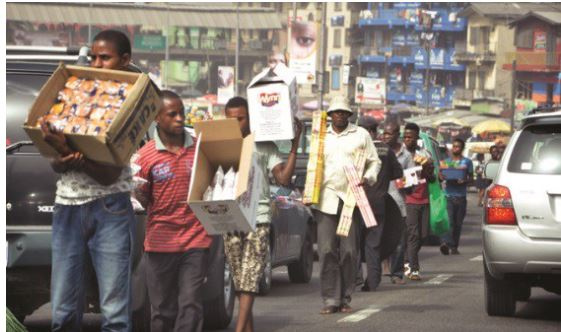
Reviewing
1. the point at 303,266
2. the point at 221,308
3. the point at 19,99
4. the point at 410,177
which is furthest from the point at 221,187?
the point at 410,177

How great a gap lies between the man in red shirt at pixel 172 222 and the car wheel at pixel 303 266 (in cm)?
764

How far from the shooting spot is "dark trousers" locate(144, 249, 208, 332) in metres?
9.09

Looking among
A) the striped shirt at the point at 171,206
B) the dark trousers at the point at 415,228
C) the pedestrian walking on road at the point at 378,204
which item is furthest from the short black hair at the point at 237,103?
the dark trousers at the point at 415,228

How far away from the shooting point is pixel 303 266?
669 inches

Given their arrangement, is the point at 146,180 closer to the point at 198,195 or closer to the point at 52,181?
the point at 198,195

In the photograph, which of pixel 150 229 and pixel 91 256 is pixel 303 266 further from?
pixel 91 256

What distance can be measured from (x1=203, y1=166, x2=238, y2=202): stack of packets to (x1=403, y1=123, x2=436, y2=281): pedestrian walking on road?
29.6 feet

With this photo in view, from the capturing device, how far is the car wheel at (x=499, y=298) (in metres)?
12.9

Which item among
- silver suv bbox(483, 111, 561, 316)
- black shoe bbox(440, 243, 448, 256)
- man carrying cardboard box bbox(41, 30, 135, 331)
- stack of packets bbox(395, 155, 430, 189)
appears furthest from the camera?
black shoe bbox(440, 243, 448, 256)

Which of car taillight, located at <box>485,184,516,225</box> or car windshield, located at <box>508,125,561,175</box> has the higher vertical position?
car windshield, located at <box>508,125,561,175</box>

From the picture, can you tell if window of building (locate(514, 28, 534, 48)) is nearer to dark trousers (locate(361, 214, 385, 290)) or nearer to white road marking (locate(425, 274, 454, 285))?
white road marking (locate(425, 274, 454, 285))

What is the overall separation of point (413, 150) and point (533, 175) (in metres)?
6.42

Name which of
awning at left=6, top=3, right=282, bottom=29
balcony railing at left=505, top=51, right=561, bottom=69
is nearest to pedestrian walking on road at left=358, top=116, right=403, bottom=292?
balcony railing at left=505, top=51, right=561, bottom=69

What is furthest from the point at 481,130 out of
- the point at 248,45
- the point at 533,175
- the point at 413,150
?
the point at 248,45
